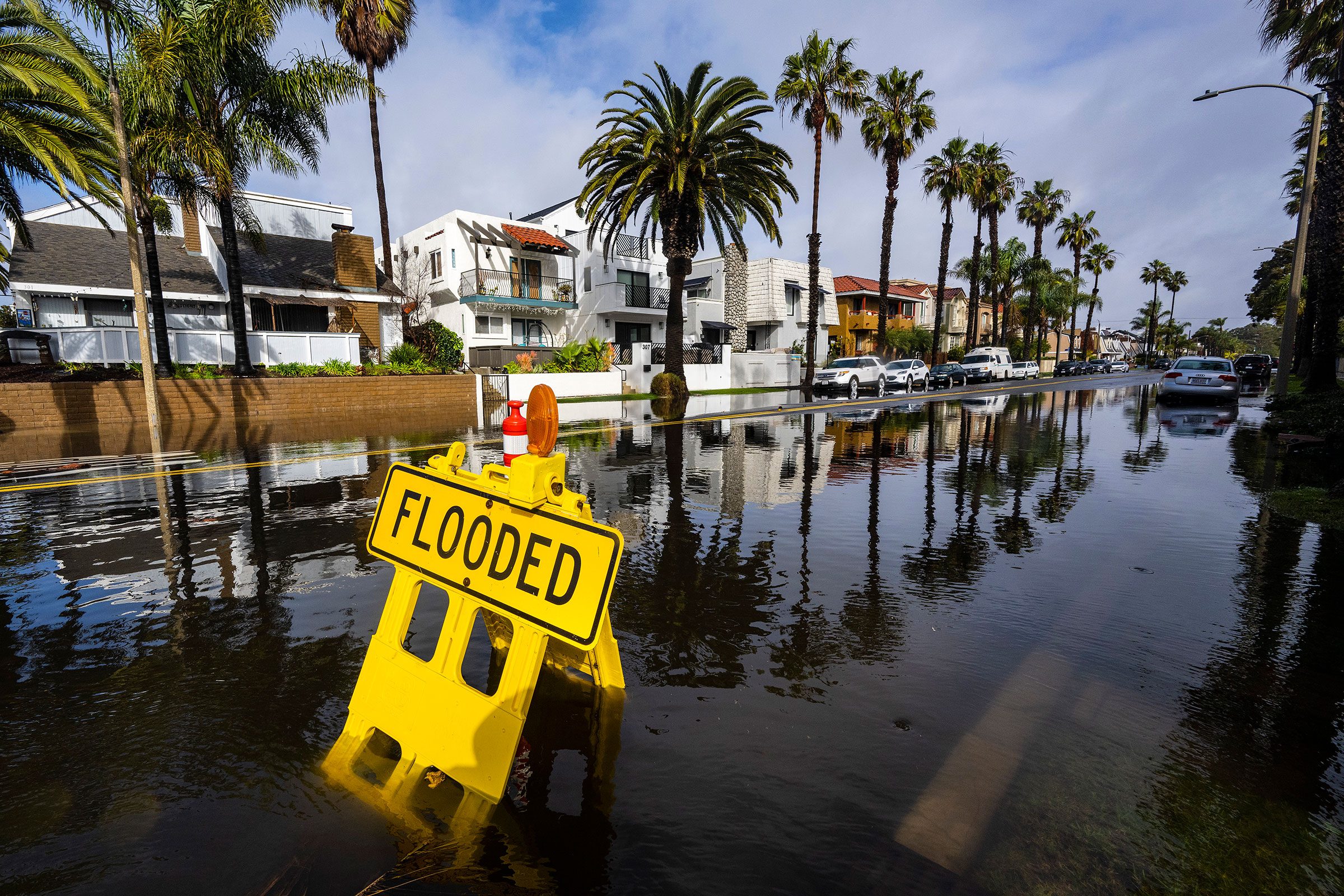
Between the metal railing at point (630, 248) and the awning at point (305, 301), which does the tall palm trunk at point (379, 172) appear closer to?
the awning at point (305, 301)

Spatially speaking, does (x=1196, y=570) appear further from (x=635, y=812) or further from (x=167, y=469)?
(x=167, y=469)

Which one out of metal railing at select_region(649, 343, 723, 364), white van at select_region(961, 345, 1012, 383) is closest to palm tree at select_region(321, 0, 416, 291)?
metal railing at select_region(649, 343, 723, 364)

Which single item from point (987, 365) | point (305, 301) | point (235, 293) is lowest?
point (987, 365)

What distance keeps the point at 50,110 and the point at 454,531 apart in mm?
19400

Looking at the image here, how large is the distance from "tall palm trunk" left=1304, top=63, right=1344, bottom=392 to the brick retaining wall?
24209 mm

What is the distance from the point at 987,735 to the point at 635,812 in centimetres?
169

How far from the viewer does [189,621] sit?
4410 mm

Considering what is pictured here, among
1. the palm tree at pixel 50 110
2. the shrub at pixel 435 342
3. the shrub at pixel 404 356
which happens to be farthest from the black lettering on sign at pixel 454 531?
the shrub at pixel 435 342

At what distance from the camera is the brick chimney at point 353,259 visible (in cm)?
2839

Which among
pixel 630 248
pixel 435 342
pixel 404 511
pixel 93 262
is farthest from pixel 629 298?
pixel 404 511

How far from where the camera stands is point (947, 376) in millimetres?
38906

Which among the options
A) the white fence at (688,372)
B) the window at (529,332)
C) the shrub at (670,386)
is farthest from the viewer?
the window at (529,332)

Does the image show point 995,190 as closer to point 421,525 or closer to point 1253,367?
point 1253,367

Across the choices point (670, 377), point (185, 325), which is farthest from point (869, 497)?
point (185, 325)
